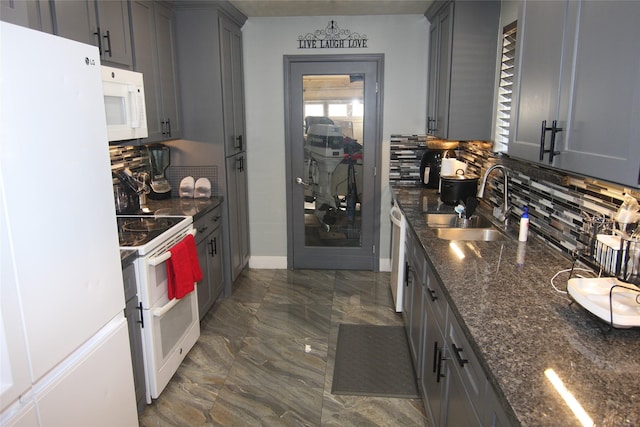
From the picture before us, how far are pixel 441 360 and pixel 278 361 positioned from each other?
1429mm

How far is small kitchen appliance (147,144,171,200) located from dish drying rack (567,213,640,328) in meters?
3.06

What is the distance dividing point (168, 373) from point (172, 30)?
2.56m

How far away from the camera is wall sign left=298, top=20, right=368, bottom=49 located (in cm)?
434

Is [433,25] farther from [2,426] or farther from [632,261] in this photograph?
[2,426]

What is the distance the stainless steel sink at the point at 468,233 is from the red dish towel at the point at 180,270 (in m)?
A: 1.54

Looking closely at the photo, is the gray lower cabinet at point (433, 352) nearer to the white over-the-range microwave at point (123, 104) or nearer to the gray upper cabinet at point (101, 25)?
the white over-the-range microwave at point (123, 104)

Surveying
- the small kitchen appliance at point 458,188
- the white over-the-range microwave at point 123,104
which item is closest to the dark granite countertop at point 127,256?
the white over-the-range microwave at point 123,104

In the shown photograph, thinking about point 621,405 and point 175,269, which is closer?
point 621,405

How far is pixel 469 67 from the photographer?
3262 millimetres

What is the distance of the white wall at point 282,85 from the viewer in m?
4.31

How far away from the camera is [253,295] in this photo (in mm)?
4168

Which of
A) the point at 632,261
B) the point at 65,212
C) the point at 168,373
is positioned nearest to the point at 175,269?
the point at 168,373

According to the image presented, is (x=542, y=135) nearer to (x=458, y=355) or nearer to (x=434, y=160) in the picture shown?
(x=458, y=355)

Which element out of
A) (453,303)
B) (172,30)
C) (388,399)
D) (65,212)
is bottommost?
(388,399)
